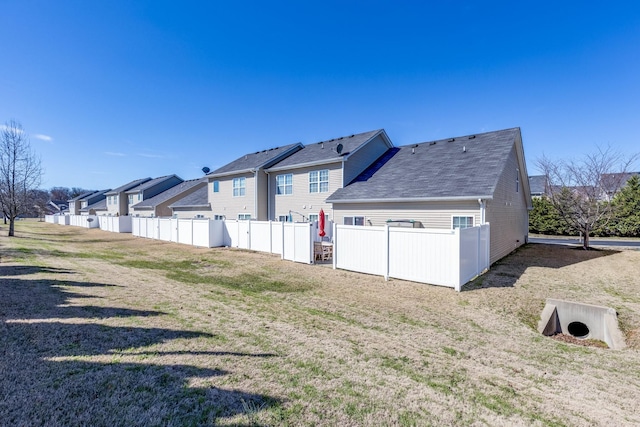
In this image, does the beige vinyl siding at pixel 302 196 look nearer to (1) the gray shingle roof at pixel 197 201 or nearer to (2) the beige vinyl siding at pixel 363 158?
(2) the beige vinyl siding at pixel 363 158

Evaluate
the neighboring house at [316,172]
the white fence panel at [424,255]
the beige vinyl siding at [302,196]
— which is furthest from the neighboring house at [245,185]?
the white fence panel at [424,255]

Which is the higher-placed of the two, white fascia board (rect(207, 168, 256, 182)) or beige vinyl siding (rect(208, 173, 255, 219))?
white fascia board (rect(207, 168, 256, 182))

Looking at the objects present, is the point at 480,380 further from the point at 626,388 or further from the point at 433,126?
the point at 433,126

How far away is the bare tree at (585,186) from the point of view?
15984 millimetres

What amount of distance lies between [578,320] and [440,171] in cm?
892

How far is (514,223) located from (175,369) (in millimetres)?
18050

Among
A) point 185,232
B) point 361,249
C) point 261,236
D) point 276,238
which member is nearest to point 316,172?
point 261,236

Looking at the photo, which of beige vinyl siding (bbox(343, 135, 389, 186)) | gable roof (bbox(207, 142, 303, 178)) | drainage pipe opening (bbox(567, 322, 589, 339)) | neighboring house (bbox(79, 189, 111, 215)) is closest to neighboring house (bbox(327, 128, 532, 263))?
beige vinyl siding (bbox(343, 135, 389, 186))

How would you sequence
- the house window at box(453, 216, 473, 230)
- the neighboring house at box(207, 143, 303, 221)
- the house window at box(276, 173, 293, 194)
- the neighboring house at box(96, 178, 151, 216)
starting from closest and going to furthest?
the house window at box(453, 216, 473, 230) → the house window at box(276, 173, 293, 194) → the neighboring house at box(207, 143, 303, 221) → the neighboring house at box(96, 178, 151, 216)

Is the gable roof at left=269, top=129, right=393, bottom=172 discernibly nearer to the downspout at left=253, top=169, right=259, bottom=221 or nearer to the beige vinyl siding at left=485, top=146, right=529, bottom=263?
the downspout at left=253, top=169, right=259, bottom=221

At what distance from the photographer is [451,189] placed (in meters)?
12.4

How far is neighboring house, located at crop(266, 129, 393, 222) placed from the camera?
17.9 m

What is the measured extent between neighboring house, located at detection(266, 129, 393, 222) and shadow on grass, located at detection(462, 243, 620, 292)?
31.0 ft

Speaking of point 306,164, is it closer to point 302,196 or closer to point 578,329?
point 302,196
